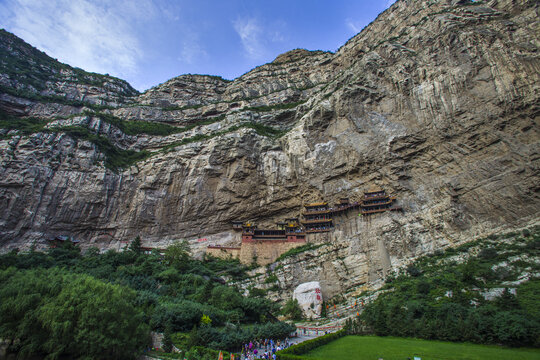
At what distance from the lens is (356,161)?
3331cm

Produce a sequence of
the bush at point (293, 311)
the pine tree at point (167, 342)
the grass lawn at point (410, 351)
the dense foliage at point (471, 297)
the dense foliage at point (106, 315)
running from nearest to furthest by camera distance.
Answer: the grass lawn at point (410, 351) → the dense foliage at point (106, 315) → the dense foliage at point (471, 297) → the pine tree at point (167, 342) → the bush at point (293, 311)

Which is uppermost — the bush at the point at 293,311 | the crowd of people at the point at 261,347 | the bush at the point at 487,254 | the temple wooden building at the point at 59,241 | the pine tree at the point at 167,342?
the temple wooden building at the point at 59,241

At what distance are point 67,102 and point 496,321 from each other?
6638 cm

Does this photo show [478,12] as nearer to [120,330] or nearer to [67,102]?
[120,330]

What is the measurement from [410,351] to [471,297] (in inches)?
256

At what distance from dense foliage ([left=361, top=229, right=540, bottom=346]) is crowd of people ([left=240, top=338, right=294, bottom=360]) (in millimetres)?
5687

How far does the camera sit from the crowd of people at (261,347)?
13.9 m

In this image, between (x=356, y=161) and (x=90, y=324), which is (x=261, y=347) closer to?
(x=90, y=324)

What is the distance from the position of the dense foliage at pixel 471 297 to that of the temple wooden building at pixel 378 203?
7.03m

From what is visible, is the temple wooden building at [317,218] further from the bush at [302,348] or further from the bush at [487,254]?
the bush at [302,348]

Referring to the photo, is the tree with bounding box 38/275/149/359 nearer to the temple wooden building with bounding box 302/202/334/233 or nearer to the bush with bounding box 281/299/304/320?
the bush with bounding box 281/299/304/320

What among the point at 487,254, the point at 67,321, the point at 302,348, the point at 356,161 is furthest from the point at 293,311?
the point at 356,161

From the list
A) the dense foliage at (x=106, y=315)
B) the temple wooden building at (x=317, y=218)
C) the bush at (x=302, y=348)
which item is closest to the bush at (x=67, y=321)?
the dense foliage at (x=106, y=315)

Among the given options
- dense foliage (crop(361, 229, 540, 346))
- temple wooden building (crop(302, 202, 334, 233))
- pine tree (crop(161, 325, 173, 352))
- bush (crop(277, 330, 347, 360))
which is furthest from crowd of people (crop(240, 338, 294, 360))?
temple wooden building (crop(302, 202, 334, 233))
